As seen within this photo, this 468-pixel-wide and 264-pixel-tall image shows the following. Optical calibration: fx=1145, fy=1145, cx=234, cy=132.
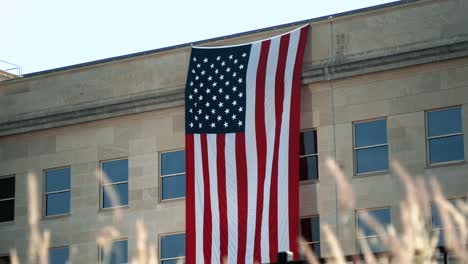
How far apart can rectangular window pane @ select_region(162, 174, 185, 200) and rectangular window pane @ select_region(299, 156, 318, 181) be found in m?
4.42

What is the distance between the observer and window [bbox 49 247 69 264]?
4038cm

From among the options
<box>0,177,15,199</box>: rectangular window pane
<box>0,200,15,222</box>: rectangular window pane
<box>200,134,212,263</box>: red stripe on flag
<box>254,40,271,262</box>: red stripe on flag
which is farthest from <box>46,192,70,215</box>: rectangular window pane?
<box>254,40,271,262</box>: red stripe on flag

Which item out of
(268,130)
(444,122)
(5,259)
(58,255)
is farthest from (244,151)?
(5,259)

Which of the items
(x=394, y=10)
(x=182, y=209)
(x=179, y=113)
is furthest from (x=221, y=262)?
(x=394, y=10)

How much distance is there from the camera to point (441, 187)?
3378 centimetres

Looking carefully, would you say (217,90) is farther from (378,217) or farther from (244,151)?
(378,217)

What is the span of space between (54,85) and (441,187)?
1562 cm

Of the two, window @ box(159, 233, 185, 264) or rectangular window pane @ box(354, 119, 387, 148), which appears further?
window @ box(159, 233, 185, 264)

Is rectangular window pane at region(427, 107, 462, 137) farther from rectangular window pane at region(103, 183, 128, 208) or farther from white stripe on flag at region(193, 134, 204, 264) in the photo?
rectangular window pane at region(103, 183, 128, 208)

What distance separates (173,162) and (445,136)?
9.61 meters

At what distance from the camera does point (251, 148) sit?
36.8 meters


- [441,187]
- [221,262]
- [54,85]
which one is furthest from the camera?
[54,85]

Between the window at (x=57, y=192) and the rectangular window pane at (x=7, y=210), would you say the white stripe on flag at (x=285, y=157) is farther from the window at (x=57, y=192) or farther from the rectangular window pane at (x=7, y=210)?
the rectangular window pane at (x=7, y=210)

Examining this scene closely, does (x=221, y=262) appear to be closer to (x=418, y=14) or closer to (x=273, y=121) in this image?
(x=273, y=121)
